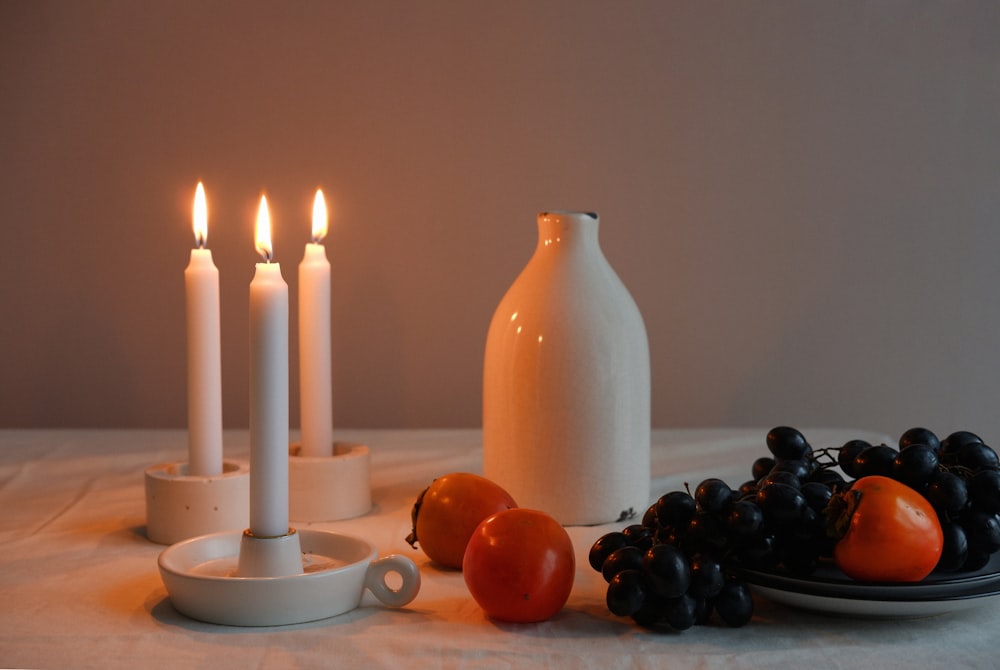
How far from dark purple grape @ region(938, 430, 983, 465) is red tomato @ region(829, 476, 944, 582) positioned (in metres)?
0.12

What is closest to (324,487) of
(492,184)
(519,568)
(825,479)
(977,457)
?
(519,568)

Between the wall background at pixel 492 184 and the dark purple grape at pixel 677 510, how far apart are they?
1.22m

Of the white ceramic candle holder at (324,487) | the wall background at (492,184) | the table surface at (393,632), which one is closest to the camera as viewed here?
the table surface at (393,632)

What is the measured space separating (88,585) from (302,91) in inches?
48.2

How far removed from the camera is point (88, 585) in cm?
77

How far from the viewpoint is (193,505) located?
35.0 inches

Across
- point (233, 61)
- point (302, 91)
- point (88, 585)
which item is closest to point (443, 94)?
point (302, 91)

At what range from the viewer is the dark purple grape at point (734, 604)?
0.67 m

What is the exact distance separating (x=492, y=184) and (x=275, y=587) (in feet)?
4.23

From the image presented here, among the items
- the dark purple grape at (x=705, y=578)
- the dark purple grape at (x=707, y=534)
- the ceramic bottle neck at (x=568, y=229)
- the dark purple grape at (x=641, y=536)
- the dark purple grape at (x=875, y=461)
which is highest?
the ceramic bottle neck at (x=568, y=229)

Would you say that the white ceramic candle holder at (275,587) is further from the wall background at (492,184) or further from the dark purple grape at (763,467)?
the wall background at (492,184)

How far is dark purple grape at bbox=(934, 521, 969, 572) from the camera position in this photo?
679mm

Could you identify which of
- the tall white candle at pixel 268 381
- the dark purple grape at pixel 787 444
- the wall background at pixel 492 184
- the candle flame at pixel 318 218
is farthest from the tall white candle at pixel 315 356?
the wall background at pixel 492 184

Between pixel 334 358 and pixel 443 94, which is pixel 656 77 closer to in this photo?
pixel 443 94
